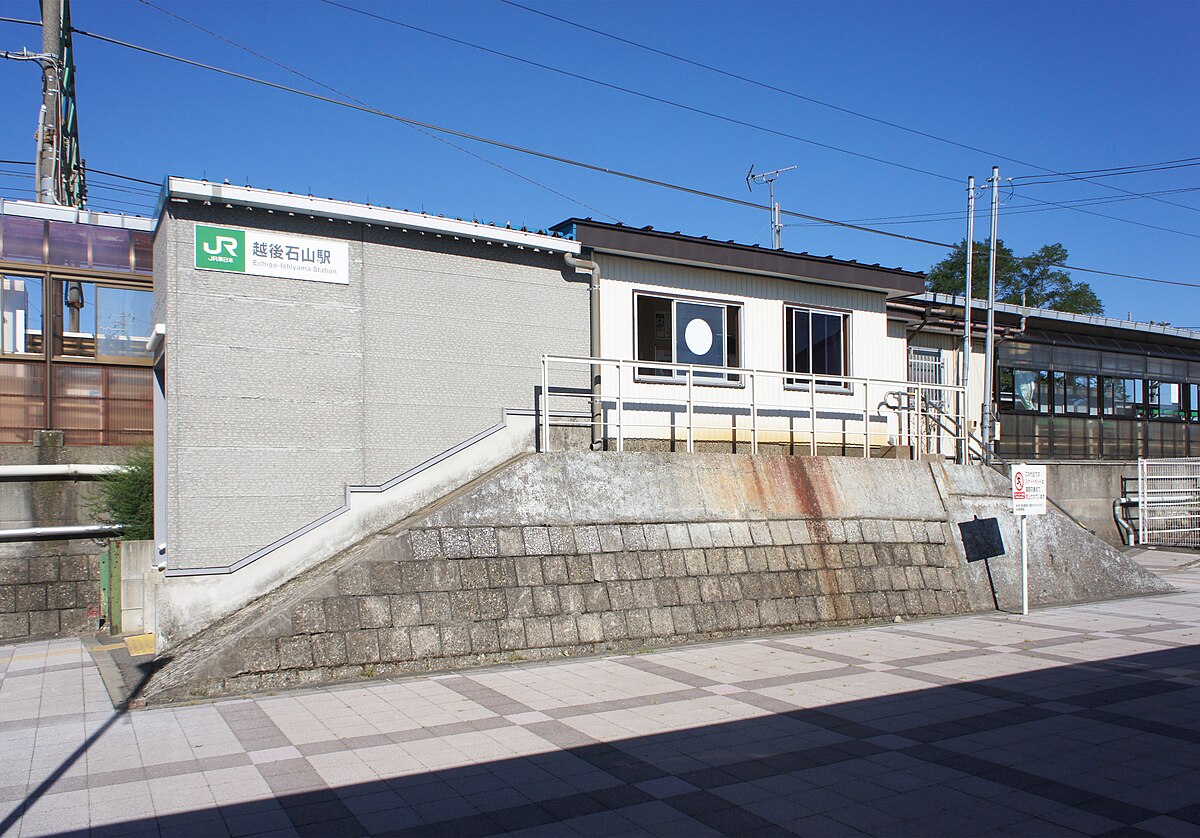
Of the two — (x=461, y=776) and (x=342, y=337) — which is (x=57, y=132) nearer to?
(x=342, y=337)

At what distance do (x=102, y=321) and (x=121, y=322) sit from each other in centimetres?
27

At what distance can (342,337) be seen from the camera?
11.6 metres

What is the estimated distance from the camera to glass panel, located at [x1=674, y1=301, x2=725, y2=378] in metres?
14.7

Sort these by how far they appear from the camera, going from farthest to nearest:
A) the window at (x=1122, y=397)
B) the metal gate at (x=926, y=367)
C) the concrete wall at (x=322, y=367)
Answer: the window at (x=1122, y=397) < the metal gate at (x=926, y=367) < the concrete wall at (x=322, y=367)

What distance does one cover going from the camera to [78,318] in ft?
46.0

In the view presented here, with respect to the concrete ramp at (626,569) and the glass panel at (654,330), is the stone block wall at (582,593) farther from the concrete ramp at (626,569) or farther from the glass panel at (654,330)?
the glass panel at (654,330)

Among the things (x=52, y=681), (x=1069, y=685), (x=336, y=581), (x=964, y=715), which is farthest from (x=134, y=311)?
(x=1069, y=685)

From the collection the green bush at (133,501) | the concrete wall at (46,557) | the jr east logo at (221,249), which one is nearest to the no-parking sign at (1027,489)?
the jr east logo at (221,249)

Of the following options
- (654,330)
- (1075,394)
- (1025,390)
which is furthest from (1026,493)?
(1075,394)

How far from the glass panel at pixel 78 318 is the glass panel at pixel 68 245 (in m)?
0.34

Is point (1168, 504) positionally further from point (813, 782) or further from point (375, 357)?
point (813, 782)

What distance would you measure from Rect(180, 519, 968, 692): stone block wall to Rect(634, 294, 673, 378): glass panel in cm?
330

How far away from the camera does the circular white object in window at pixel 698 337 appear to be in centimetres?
1475

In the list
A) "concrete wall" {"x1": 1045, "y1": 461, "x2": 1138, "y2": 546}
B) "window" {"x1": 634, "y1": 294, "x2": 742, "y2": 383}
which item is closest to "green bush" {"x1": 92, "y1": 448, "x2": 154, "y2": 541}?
"window" {"x1": 634, "y1": 294, "x2": 742, "y2": 383}
